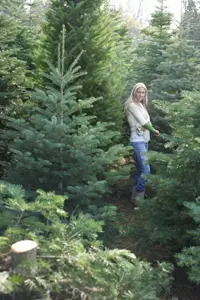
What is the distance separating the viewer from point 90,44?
19.9 feet

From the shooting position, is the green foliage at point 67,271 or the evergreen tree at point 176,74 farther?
the evergreen tree at point 176,74

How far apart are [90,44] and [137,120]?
1547 mm

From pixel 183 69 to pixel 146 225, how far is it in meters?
4.75

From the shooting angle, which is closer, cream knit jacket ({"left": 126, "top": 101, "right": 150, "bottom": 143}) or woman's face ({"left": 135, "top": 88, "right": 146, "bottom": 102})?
cream knit jacket ({"left": 126, "top": 101, "right": 150, "bottom": 143})

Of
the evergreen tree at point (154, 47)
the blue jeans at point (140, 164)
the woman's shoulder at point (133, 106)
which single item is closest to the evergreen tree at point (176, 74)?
the evergreen tree at point (154, 47)

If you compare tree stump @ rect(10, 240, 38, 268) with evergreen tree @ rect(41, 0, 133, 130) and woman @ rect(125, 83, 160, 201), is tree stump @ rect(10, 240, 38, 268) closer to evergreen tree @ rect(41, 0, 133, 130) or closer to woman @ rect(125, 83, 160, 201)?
evergreen tree @ rect(41, 0, 133, 130)

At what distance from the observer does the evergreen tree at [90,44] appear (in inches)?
239

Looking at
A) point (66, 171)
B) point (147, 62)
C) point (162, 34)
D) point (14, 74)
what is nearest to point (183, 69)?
point (147, 62)

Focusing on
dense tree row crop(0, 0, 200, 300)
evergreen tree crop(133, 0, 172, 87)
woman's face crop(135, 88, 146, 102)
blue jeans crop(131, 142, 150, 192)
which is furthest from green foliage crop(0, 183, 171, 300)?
evergreen tree crop(133, 0, 172, 87)

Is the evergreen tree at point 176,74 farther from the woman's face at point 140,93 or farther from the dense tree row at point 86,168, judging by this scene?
the woman's face at point 140,93

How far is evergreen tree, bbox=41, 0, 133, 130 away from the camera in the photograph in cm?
606

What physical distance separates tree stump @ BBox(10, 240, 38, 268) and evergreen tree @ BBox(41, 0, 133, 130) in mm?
3903

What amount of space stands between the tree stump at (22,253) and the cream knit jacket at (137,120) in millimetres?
4169

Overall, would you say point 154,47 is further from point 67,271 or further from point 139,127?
point 67,271
